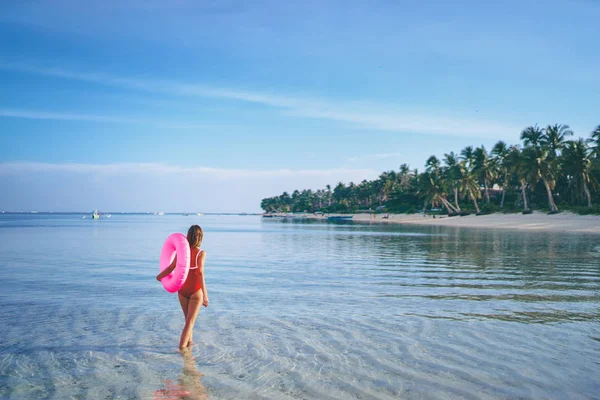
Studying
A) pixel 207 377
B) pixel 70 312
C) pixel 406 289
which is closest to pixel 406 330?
pixel 207 377

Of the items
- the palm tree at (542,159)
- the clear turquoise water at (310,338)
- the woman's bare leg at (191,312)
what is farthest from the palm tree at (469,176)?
the woman's bare leg at (191,312)

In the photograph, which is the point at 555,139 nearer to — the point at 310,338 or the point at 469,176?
the point at 469,176

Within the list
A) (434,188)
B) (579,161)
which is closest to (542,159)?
(579,161)

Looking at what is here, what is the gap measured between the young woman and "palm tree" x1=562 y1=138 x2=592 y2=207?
233 feet

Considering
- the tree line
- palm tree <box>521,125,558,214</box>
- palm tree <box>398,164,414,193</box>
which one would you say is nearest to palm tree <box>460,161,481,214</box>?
the tree line

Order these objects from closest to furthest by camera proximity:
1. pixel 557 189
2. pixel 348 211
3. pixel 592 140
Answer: pixel 592 140
pixel 557 189
pixel 348 211

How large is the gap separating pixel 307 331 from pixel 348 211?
161872mm

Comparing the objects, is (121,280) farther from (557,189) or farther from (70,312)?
(557,189)

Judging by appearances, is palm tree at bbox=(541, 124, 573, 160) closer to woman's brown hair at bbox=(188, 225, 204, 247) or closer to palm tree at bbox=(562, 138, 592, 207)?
palm tree at bbox=(562, 138, 592, 207)

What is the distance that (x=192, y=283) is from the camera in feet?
23.5

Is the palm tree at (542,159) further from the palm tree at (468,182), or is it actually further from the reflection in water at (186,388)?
the reflection in water at (186,388)

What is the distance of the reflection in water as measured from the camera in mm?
5402

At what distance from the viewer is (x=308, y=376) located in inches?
Result: 241

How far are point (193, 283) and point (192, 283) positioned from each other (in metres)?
0.02
